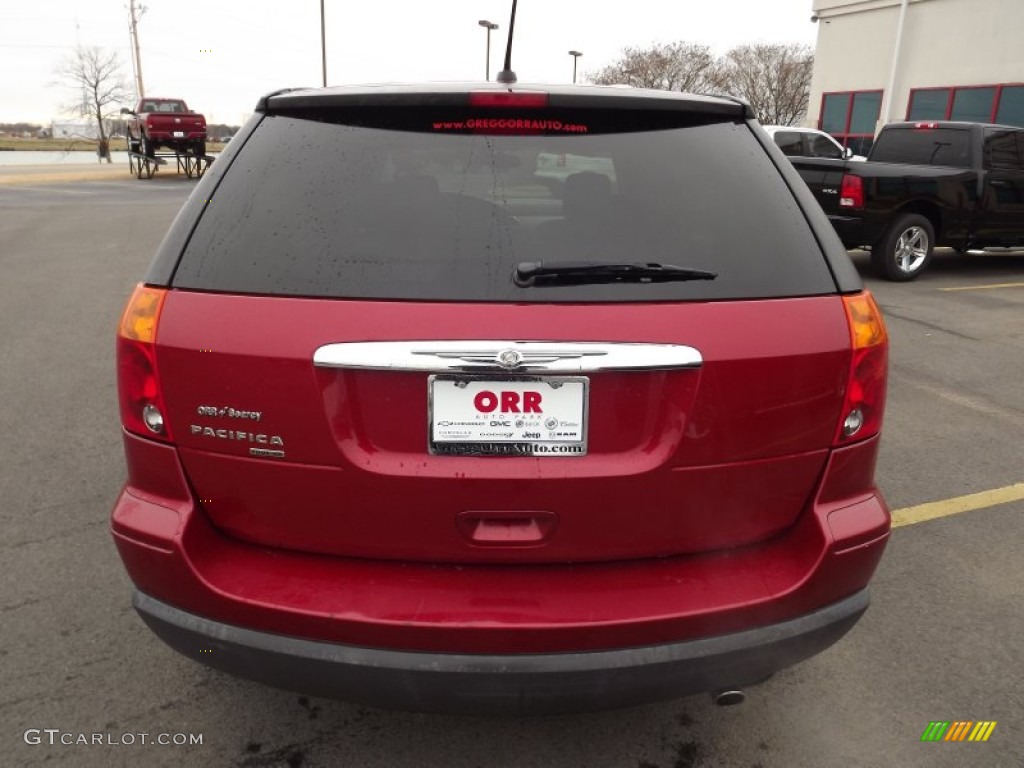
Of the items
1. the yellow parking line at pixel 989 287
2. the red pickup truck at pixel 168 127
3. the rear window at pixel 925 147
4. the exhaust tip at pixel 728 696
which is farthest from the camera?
the red pickup truck at pixel 168 127

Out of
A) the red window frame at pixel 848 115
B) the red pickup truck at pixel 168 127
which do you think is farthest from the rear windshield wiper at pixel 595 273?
the red window frame at pixel 848 115

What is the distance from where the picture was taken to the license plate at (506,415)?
164 centimetres

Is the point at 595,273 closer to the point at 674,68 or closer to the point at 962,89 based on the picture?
the point at 962,89

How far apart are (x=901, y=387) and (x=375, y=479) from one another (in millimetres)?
4831

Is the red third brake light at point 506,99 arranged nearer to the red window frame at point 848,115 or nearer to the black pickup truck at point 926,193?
the black pickup truck at point 926,193

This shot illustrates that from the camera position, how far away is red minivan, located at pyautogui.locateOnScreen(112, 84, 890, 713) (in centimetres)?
165

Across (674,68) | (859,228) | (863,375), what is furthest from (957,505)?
(674,68)

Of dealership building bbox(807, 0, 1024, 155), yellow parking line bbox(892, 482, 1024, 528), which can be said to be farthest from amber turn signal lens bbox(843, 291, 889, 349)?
dealership building bbox(807, 0, 1024, 155)

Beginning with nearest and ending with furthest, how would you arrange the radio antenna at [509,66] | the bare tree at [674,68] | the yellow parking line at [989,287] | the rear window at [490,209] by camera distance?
the rear window at [490,209], the radio antenna at [509,66], the yellow parking line at [989,287], the bare tree at [674,68]

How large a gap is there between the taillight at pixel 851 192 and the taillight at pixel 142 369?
8.93 metres

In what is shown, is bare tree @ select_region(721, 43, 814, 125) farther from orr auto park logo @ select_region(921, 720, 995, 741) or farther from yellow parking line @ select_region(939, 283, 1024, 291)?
orr auto park logo @ select_region(921, 720, 995, 741)

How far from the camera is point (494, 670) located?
5.41 ft

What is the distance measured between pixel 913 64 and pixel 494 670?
91.4 feet

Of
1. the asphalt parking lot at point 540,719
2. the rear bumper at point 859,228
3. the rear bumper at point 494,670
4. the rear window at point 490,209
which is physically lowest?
the asphalt parking lot at point 540,719
